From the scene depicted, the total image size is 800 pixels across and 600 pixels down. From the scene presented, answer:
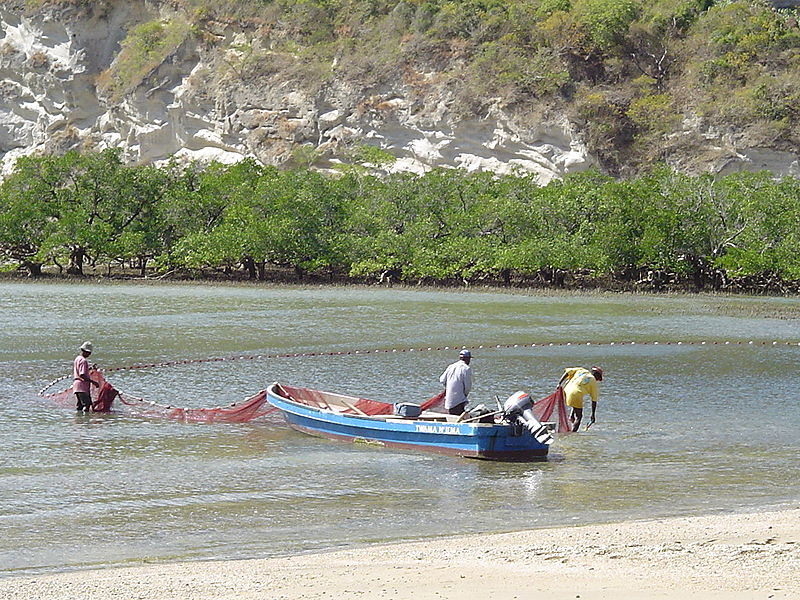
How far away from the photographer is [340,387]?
2367cm

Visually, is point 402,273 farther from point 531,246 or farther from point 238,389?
point 238,389

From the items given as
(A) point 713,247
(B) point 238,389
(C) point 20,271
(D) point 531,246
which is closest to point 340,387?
(B) point 238,389

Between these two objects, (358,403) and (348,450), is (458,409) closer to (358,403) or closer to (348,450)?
(348,450)

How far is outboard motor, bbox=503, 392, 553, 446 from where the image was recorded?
1573cm

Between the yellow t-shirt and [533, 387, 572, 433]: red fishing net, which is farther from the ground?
the yellow t-shirt

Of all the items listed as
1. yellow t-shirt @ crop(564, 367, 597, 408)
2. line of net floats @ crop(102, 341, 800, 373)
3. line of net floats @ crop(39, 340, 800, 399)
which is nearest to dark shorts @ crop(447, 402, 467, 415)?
yellow t-shirt @ crop(564, 367, 597, 408)

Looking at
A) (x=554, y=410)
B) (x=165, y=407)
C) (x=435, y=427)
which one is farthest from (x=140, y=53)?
(x=435, y=427)

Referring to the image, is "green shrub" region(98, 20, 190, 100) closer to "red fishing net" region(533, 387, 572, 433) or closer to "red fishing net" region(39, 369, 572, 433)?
"red fishing net" region(39, 369, 572, 433)

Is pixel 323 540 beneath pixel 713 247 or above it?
beneath

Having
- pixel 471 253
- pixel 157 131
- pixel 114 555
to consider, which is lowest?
pixel 114 555

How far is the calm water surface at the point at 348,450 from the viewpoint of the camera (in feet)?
40.6

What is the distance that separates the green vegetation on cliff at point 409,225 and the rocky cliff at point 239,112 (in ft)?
17.0

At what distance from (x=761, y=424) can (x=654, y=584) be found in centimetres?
1133

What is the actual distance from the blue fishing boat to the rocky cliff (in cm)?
5403
